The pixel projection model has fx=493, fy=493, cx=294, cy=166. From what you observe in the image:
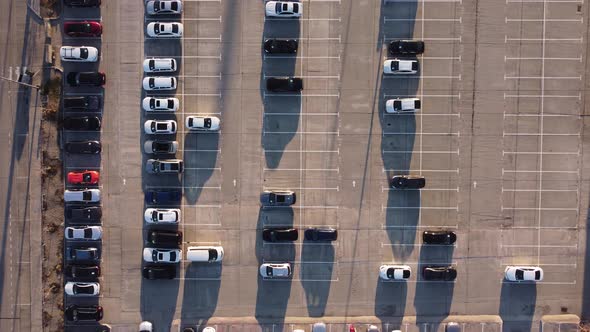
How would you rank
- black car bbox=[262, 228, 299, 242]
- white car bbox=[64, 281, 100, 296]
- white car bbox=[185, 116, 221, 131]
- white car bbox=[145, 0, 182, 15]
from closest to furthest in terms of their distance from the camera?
white car bbox=[145, 0, 182, 15], white car bbox=[185, 116, 221, 131], black car bbox=[262, 228, 299, 242], white car bbox=[64, 281, 100, 296]

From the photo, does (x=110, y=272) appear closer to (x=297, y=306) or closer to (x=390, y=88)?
(x=297, y=306)

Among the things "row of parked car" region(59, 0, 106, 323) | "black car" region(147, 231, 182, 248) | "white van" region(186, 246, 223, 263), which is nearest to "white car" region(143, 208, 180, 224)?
"black car" region(147, 231, 182, 248)

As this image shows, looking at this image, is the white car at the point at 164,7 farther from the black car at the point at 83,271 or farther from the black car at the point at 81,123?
the black car at the point at 83,271

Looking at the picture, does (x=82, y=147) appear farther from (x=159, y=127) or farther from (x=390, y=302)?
(x=390, y=302)

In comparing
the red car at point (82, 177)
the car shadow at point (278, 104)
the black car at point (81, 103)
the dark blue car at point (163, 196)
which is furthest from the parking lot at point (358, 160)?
the red car at point (82, 177)

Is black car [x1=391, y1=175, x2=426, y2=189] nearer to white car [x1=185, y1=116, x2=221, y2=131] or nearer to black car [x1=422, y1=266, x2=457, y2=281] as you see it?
black car [x1=422, y1=266, x2=457, y2=281]

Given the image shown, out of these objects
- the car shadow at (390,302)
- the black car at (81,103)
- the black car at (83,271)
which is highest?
the black car at (81,103)
